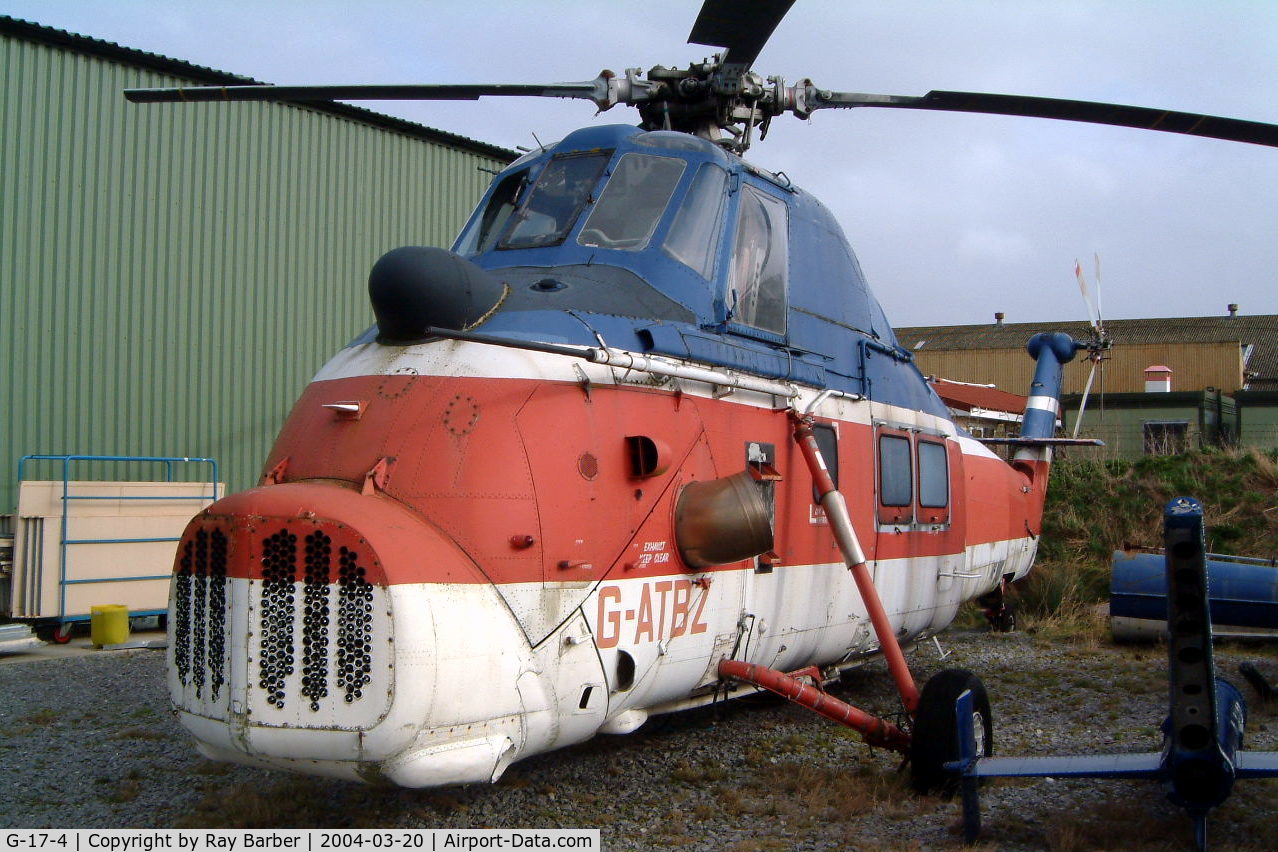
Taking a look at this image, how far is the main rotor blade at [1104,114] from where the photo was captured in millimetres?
5828

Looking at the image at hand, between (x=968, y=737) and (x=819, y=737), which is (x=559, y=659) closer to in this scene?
(x=968, y=737)

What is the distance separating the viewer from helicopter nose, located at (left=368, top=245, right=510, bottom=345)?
4.64 meters

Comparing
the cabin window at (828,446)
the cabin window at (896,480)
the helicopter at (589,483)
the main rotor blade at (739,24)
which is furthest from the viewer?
the cabin window at (896,480)

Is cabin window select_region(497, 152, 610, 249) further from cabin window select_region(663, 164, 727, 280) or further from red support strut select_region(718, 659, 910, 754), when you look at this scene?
red support strut select_region(718, 659, 910, 754)

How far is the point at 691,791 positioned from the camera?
570 centimetres

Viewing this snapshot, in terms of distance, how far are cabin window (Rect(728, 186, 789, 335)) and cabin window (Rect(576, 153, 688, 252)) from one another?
0.51 metres

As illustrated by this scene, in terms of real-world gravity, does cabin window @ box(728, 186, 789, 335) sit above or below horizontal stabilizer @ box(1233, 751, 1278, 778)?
above

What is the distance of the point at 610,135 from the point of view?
6109 millimetres

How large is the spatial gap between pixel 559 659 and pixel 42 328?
10598 mm

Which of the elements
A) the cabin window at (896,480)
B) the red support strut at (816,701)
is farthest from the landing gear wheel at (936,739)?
the cabin window at (896,480)

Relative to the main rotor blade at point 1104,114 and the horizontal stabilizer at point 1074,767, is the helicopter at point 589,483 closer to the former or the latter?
the main rotor blade at point 1104,114

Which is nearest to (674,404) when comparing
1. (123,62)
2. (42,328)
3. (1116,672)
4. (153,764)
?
(153,764)

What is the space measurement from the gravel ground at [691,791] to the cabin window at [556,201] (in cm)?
293

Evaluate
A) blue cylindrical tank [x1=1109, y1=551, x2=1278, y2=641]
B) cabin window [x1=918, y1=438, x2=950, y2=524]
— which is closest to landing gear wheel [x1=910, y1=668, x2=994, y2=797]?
cabin window [x1=918, y1=438, x2=950, y2=524]
